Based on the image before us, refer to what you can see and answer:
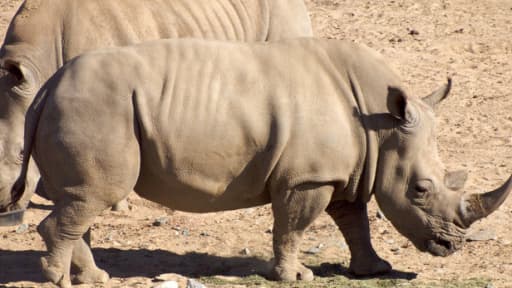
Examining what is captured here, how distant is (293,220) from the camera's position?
339 inches

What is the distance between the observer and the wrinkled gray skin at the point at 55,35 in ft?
31.5

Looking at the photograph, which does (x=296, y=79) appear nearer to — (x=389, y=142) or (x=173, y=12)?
(x=389, y=142)

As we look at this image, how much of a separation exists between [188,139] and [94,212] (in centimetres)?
74

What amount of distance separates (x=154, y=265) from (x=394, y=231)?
186cm

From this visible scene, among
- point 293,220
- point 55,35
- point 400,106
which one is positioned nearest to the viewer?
point 400,106

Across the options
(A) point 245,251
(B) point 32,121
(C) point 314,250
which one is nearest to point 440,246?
(C) point 314,250

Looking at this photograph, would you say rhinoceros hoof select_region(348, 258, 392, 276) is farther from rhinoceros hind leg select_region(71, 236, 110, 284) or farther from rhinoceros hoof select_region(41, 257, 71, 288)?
rhinoceros hoof select_region(41, 257, 71, 288)

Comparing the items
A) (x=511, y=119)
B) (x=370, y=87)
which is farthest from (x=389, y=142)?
(x=511, y=119)

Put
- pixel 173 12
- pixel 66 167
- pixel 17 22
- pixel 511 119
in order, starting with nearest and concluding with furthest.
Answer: pixel 66 167 → pixel 17 22 → pixel 173 12 → pixel 511 119

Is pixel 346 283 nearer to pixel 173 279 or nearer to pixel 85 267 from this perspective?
pixel 173 279

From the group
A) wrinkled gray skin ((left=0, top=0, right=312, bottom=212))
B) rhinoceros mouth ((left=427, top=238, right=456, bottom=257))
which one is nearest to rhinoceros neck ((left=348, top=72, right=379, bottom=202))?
rhinoceros mouth ((left=427, top=238, right=456, bottom=257))

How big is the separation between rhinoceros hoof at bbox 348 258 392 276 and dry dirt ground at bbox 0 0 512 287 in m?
0.09

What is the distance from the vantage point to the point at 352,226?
9.07m


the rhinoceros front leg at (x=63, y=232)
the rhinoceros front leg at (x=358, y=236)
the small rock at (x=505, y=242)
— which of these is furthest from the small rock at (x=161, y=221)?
the small rock at (x=505, y=242)
